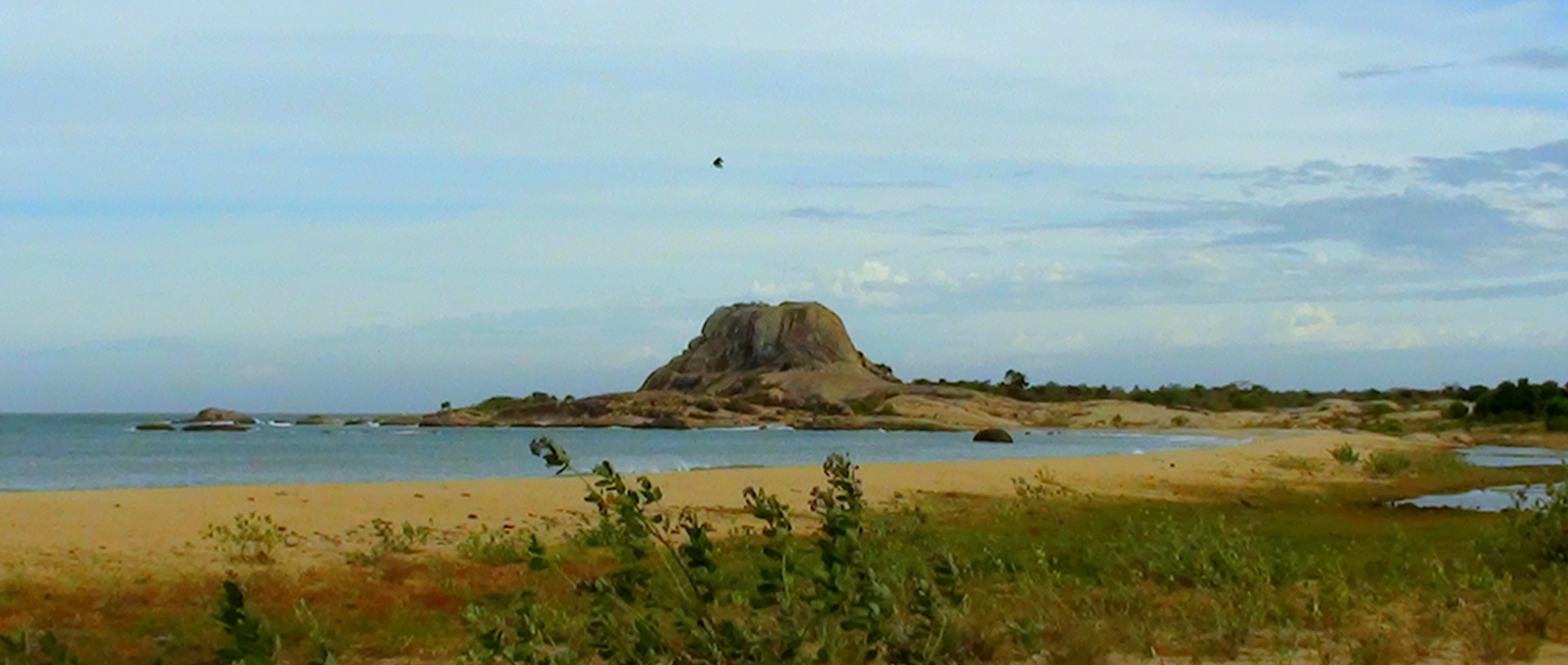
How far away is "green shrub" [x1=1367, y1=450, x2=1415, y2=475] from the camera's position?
33438mm

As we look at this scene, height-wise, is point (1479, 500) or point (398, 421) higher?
point (398, 421)

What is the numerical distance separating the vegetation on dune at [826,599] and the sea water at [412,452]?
22637mm

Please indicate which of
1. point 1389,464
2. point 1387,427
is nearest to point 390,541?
point 1389,464

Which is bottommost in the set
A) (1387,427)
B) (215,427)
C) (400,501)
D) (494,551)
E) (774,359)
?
(494,551)

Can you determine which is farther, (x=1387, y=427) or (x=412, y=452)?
(x=1387, y=427)

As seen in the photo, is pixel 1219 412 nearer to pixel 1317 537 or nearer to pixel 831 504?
pixel 1317 537

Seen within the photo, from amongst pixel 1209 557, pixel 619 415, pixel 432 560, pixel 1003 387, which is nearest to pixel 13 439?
pixel 619 415

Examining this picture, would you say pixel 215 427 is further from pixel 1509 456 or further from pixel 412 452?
pixel 1509 456

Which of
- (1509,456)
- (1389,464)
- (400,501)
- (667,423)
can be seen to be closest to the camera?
(400,501)

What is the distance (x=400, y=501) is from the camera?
66.7 ft

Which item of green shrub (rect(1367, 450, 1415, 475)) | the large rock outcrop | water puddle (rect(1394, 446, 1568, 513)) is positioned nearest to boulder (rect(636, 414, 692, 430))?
the large rock outcrop

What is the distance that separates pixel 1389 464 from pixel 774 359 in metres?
117

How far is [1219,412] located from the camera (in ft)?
415

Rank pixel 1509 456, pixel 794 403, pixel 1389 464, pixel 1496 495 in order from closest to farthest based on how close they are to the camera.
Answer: pixel 1496 495 < pixel 1389 464 < pixel 1509 456 < pixel 794 403
